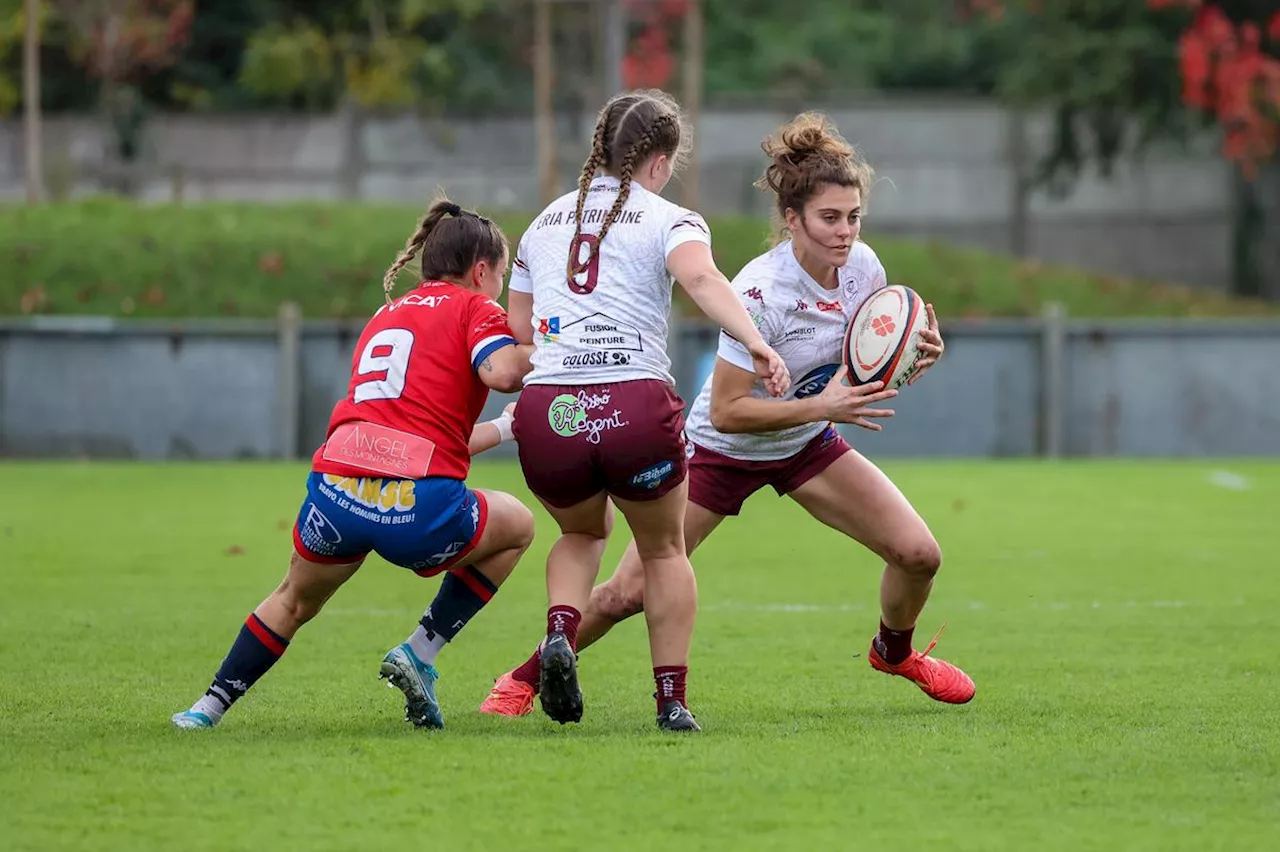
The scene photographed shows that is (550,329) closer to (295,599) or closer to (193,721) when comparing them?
(295,599)

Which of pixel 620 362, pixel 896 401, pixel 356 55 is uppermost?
pixel 356 55

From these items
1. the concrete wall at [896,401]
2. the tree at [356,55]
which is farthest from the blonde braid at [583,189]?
the tree at [356,55]

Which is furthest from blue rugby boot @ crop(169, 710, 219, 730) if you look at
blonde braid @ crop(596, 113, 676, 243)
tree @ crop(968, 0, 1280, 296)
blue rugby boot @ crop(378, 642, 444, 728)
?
tree @ crop(968, 0, 1280, 296)

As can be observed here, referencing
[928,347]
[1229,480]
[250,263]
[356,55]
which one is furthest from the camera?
[356,55]

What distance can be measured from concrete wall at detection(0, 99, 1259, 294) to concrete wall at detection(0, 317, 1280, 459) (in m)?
6.03

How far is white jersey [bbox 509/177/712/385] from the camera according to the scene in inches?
229

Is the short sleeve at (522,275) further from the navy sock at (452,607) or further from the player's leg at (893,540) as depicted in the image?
the player's leg at (893,540)

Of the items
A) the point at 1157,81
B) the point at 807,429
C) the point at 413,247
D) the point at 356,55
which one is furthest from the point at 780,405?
the point at 356,55

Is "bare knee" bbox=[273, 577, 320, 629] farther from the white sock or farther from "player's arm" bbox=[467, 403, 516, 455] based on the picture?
"player's arm" bbox=[467, 403, 516, 455]

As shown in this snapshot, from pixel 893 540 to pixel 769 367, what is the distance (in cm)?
124

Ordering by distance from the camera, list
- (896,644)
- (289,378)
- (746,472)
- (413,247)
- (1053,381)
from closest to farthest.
Answer: (413,247)
(746,472)
(896,644)
(289,378)
(1053,381)

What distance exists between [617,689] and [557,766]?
1670mm

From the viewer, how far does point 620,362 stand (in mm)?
5797

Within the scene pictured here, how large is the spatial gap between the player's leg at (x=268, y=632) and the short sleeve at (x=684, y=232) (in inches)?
55.0
